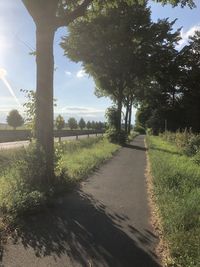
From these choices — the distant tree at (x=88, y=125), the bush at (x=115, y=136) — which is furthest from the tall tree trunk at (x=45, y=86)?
the distant tree at (x=88, y=125)

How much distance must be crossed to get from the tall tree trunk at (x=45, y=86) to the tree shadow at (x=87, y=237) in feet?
8.97

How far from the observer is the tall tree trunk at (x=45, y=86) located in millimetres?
11477

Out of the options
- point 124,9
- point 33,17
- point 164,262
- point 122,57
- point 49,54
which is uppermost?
point 124,9

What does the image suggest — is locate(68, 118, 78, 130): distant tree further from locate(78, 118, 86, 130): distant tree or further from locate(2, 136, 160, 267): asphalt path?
locate(2, 136, 160, 267): asphalt path

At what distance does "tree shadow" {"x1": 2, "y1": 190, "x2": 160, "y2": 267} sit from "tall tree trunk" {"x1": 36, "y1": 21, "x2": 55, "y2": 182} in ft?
8.97

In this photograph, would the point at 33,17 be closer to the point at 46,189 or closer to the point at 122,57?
the point at 46,189

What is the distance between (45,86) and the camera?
1153cm

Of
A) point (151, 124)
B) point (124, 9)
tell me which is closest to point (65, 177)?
point (124, 9)

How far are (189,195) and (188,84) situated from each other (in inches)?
2470

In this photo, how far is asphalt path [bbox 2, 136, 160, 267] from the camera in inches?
238

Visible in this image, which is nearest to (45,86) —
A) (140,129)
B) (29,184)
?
(29,184)

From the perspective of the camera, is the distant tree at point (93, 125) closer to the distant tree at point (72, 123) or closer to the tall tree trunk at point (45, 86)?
the distant tree at point (72, 123)

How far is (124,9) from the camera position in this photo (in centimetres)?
3462

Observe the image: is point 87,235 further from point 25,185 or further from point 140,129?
point 140,129
